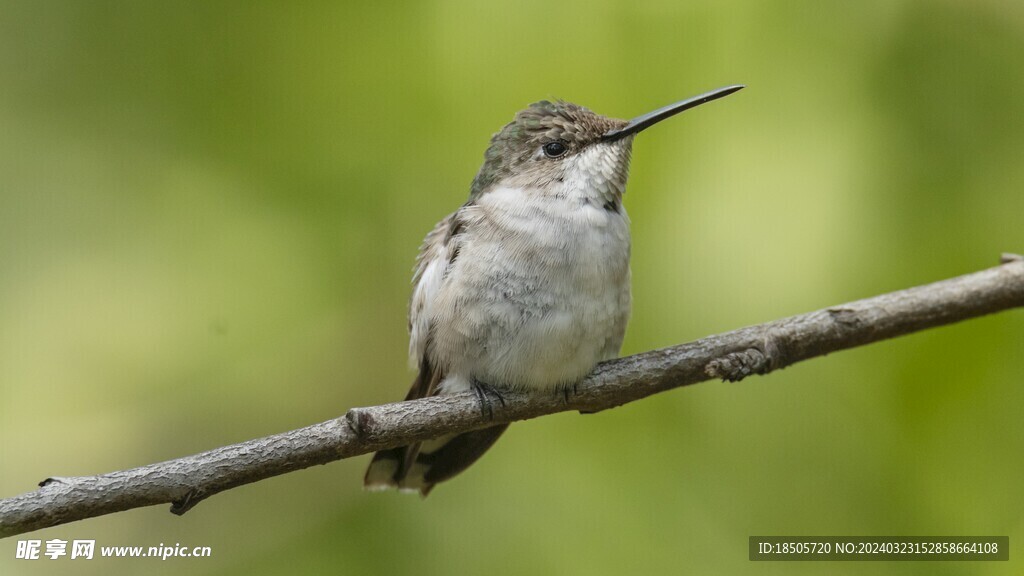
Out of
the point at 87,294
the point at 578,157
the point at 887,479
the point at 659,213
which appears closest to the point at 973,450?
the point at 887,479

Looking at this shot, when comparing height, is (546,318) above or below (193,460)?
above

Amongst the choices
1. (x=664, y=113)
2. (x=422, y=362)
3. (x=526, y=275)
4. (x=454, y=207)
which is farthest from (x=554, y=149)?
(x=422, y=362)

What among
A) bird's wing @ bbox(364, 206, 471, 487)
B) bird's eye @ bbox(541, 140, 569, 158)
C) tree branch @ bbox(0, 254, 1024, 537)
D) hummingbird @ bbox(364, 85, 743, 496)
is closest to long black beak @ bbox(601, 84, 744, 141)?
hummingbird @ bbox(364, 85, 743, 496)

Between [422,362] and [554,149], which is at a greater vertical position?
[554,149]

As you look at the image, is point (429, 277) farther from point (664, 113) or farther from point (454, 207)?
point (664, 113)

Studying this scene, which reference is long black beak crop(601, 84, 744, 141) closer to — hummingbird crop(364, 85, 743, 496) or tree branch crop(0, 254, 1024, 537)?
hummingbird crop(364, 85, 743, 496)

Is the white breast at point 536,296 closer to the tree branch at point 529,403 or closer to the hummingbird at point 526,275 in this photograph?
the hummingbird at point 526,275

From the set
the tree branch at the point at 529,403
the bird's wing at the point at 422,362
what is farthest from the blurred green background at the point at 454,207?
the tree branch at the point at 529,403

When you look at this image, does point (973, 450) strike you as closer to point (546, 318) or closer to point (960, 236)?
point (960, 236)
